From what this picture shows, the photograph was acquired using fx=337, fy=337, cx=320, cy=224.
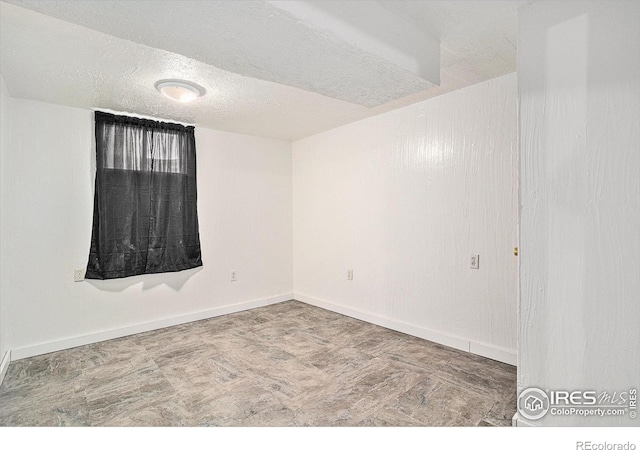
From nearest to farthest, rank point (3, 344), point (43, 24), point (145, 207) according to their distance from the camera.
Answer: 1. point (43, 24)
2. point (3, 344)
3. point (145, 207)

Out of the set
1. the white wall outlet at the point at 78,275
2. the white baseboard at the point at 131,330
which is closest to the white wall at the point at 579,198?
the white baseboard at the point at 131,330

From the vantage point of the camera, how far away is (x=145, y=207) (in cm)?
368

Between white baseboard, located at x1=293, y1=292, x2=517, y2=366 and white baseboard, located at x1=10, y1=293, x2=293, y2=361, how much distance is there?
35.7 inches

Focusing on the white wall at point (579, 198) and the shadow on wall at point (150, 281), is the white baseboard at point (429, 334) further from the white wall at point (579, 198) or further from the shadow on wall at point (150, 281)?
the shadow on wall at point (150, 281)

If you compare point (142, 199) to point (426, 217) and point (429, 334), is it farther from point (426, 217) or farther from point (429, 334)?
point (429, 334)

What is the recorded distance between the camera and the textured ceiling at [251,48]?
1.49 meters

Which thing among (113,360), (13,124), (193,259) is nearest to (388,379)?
(113,360)

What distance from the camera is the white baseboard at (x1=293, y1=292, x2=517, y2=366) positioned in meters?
2.84

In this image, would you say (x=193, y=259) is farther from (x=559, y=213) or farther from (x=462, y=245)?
(x=559, y=213)

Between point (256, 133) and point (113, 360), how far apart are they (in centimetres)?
299

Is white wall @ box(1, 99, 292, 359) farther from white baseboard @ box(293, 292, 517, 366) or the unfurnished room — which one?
white baseboard @ box(293, 292, 517, 366)

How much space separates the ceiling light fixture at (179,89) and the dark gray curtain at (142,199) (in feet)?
3.34

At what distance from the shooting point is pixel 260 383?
8.23 ft
